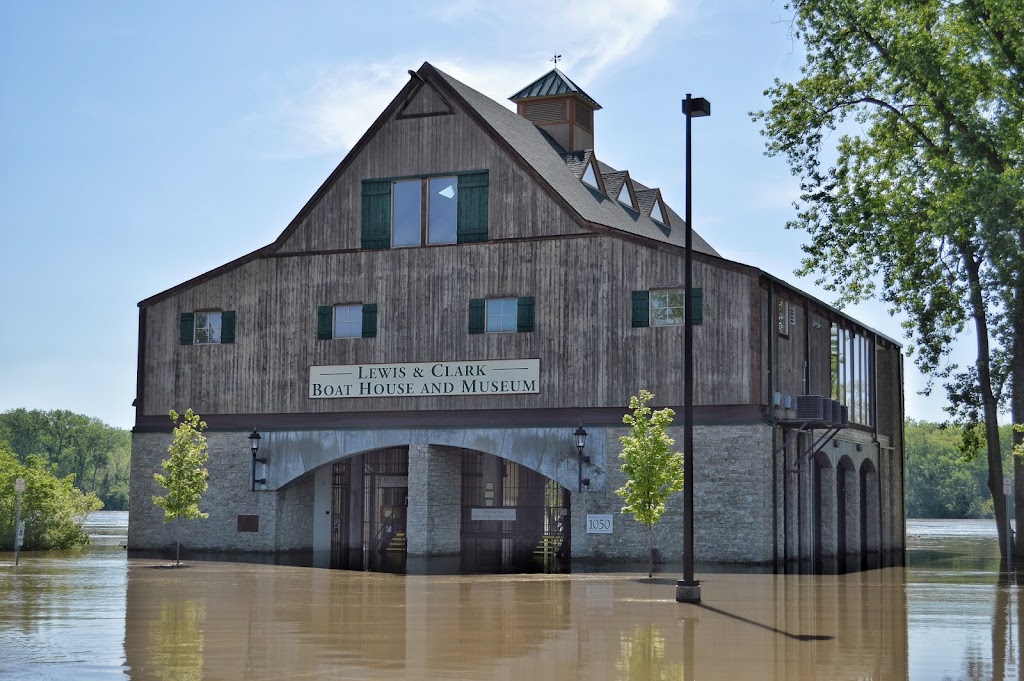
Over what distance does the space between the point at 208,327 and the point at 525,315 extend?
36.4ft

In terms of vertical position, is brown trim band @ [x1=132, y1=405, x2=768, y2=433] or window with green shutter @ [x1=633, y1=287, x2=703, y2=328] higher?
window with green shutter @ [x1=633, y1=287, x2=703, y2=328]

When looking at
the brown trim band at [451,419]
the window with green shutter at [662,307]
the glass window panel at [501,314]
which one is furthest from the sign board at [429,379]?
the window with green shutter at [662,307]

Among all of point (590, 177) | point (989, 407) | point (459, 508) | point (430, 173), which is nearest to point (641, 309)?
point (430, 173)

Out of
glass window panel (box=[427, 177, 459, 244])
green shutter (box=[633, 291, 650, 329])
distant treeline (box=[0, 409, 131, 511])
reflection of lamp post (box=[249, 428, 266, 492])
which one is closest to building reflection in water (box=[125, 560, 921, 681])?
green shutter (box=[633, 291, 650, 329])

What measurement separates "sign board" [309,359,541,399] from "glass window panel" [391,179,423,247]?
3883 millimetres

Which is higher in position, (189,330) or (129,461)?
(189,330)

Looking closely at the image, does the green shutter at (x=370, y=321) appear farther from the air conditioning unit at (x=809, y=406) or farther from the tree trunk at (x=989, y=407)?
the tree trunk at (x=989, y=407)

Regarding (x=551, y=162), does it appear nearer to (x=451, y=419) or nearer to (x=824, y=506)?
(x=451, y=419)

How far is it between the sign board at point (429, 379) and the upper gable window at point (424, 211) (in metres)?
3.77

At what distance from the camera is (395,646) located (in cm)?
1734

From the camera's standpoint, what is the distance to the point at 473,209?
40.5 metres

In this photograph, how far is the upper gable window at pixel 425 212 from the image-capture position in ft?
134

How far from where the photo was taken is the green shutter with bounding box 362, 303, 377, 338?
41406 millimetres

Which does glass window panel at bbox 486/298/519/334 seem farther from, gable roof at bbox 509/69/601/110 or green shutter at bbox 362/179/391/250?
gable roof at bbox 509/69/601/110
